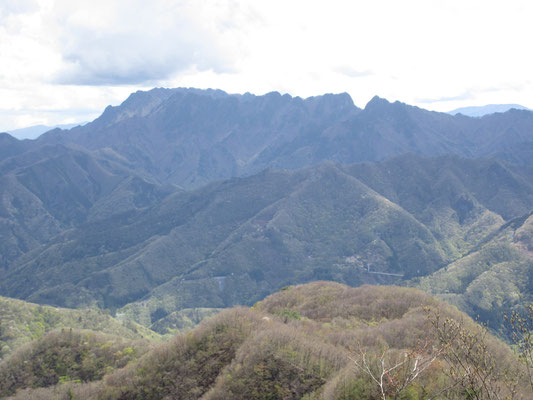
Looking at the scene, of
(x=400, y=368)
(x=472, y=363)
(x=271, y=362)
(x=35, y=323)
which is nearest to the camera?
(x=472, y=363)

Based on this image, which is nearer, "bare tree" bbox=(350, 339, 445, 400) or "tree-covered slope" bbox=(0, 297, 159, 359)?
"bare tree" bbox=(350, 339, 445, 400)

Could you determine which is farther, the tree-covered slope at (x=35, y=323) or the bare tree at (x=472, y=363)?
the tree-covered slope at (x=35, y=323)

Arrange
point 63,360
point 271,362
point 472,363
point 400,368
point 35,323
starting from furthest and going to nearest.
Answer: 1. point 35,323
2. point 63,360
3. point 271,362
4. point 400,368
5. point 472,363

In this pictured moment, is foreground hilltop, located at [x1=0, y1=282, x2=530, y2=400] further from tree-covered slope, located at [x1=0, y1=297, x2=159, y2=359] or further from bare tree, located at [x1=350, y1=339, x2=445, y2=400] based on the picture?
tree-covered slope, located at [x1=0, y1=297, x2=159, y2=359]

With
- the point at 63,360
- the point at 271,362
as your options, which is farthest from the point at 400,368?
the point at 63,360

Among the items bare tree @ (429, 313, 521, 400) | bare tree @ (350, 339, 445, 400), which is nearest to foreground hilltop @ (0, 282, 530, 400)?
bare tree @ (350, 339, 445, 400)

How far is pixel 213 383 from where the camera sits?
5656 cm

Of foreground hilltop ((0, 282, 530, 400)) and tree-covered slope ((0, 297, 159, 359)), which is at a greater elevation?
foreground hilltop ((0, 282, 530, 400))

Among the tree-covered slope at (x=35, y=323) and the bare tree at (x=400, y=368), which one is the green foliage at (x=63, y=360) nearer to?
the tree-covered slope at (x=35, y=323)

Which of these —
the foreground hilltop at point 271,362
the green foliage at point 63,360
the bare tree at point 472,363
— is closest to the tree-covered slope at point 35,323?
the green foliage at point 63,360

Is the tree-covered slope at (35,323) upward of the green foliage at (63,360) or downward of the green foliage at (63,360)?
downward

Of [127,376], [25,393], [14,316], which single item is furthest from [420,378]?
[14,316]

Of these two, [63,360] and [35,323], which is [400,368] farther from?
[35,323]

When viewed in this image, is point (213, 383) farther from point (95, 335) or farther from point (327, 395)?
point (95, 335)
